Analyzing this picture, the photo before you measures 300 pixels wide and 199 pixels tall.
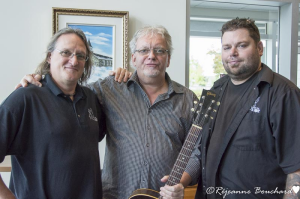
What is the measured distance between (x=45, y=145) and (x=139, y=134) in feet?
1.73

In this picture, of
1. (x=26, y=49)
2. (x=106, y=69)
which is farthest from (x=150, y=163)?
(x=26, y=49)

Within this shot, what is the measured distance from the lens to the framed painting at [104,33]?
244 cm

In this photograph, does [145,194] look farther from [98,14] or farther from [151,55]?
[98,14]

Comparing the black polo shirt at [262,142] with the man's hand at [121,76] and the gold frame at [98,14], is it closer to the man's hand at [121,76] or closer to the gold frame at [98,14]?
the man's hand at [121,76]

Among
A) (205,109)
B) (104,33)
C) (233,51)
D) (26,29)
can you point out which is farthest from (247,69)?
(26,29)

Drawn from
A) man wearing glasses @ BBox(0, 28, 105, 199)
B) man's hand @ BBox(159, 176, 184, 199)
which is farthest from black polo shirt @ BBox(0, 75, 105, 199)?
man's hand @ BBox(159, 176, 184, 199)

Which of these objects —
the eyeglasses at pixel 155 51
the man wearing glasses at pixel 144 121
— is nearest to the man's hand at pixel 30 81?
the man wearing glasses at pixel 144 121

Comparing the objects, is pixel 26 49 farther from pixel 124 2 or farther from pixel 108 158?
pixel 108 158

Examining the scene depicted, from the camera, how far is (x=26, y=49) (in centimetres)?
239

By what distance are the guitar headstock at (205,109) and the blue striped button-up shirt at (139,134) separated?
0.58ft

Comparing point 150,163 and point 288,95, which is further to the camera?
point 150,163

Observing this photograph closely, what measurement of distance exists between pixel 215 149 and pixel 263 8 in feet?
7.53

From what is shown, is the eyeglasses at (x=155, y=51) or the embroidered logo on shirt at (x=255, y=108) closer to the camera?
the embroidered logo on shirt at (x=255, y=108)

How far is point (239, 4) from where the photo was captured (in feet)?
10.4
